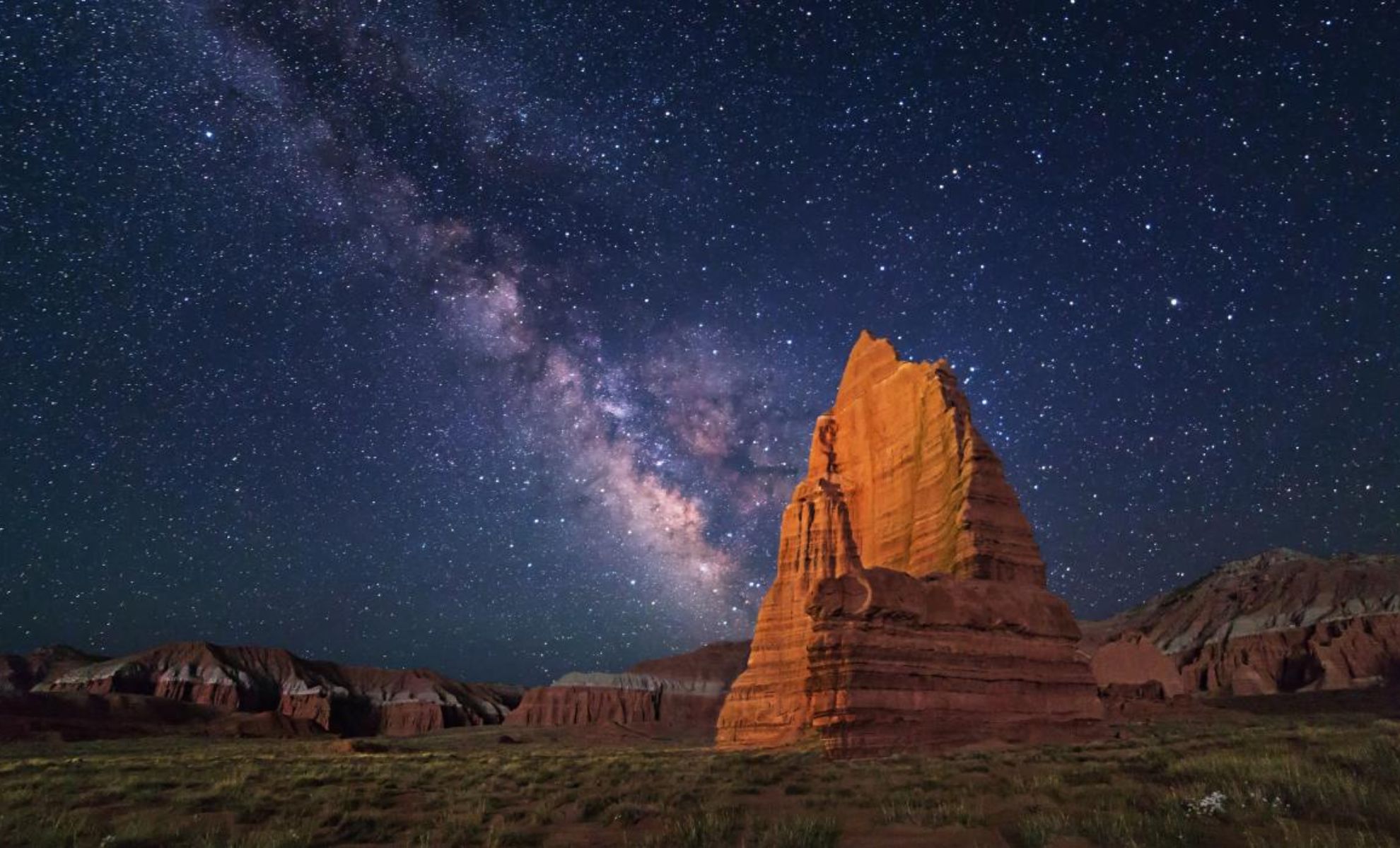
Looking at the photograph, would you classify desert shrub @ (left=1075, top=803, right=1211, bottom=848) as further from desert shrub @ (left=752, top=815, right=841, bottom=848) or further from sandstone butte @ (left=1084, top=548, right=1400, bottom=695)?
sandstone butte @ (left=1084, top=548, right=1400, bottom=695)

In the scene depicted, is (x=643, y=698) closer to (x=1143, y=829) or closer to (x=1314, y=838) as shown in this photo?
(x=1143, y=829)

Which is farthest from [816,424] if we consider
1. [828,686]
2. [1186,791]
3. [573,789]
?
[1186,791]

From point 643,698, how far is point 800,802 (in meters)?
120

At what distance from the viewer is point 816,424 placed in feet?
183

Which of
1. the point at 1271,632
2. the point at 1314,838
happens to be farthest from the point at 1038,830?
the point at 1271,632

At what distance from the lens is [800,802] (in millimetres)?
12609

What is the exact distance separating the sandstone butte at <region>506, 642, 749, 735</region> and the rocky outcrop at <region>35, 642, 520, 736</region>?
14.9 metres

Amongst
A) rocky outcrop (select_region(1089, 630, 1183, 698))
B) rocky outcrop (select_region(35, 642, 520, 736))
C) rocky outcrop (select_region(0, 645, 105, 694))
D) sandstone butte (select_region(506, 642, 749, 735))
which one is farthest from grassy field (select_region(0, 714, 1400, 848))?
rocky outcrop (select_region(0, 645, 105, 694))

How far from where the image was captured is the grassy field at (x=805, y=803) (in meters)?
8.09

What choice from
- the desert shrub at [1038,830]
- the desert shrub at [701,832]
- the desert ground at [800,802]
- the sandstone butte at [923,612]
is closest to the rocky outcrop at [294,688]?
the sandstone butte at [923,612]

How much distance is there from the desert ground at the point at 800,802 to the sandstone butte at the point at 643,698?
91.3 m

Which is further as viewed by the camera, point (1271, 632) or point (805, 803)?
point (1271, 632)

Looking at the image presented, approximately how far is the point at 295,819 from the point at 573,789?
19.7 feet

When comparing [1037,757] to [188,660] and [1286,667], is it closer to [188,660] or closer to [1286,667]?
[1286,667]
